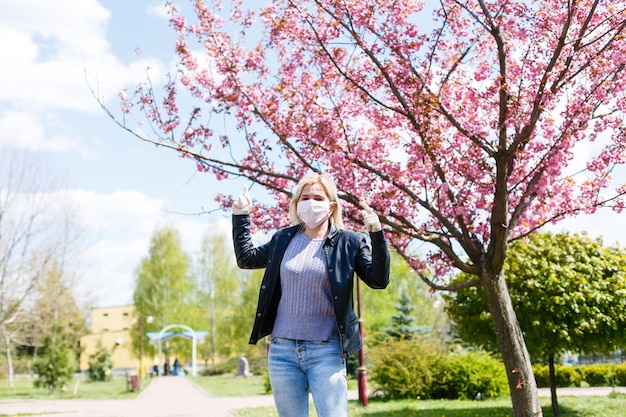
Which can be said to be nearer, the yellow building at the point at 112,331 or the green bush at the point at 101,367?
the green bush at the point at 101,367

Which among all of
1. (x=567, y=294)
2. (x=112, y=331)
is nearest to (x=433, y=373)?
(x=567, y=294)

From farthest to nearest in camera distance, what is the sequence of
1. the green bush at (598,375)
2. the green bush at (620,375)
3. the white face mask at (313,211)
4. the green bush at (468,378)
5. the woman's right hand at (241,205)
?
the green bush at (598,375) < the green bush at (620,375) < the green bush at (468,378) < the woman's right hand at (241,205) < the white face mask at (313,211)

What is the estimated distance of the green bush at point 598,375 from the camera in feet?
65.3

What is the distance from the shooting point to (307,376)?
309cm

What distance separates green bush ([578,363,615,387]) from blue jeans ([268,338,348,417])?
19057 mm

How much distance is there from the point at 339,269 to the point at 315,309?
0.22 m

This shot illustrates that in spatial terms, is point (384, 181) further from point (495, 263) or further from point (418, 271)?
point (495, 263)

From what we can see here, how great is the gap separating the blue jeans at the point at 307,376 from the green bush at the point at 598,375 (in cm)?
1906

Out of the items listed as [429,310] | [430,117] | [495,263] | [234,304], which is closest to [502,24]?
[430,117]

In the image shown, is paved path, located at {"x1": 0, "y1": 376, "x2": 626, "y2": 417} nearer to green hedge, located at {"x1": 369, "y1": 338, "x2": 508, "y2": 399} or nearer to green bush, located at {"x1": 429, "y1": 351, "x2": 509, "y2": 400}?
green bush, located at {"x1": 429, "y1": 351, "x2": 509, "y2": 400}

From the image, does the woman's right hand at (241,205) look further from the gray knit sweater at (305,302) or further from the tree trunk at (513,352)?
the tree trunk at (513,352)

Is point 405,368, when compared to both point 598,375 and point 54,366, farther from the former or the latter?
point 54,366

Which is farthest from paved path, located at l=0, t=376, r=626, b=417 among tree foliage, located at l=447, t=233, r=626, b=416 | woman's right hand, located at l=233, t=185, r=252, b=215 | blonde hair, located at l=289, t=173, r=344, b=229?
blonde hair, located at l=289, t=173, r=344, b=229

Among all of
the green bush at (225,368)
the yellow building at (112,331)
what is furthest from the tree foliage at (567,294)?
the yellow building at (112,331)
